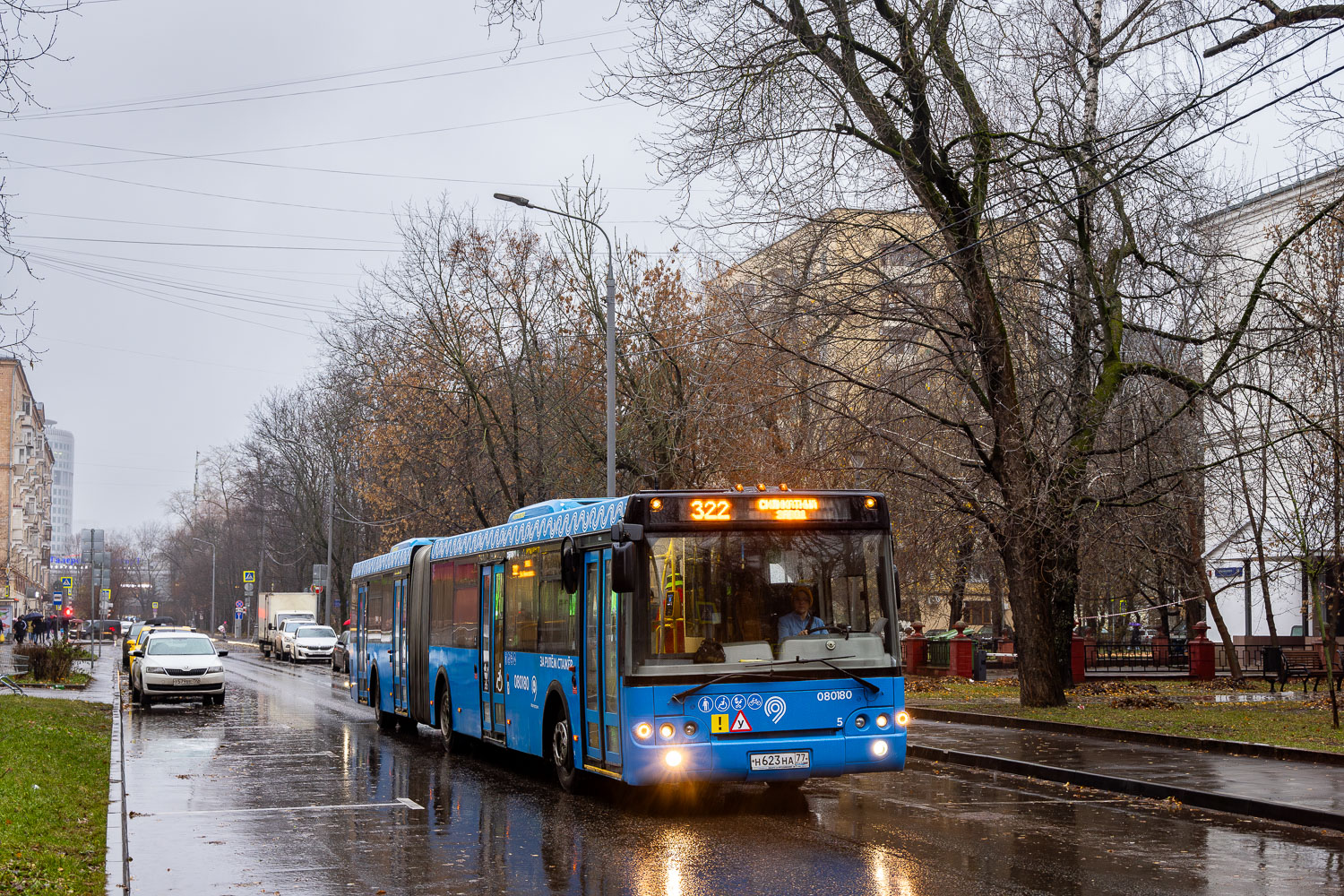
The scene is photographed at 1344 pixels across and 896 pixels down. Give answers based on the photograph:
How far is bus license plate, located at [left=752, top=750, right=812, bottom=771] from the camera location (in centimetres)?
1233

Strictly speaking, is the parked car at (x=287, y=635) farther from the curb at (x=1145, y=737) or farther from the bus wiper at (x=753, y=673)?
the bus wiper at (x=753, y=673)

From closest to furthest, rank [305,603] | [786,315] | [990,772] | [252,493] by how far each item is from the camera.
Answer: [990,772] < [786,315] < [305,603] < [252,493]

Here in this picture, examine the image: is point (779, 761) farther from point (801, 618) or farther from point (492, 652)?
point (492, 652)

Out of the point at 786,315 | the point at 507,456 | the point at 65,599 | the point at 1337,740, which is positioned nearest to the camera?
the point at 1337,740

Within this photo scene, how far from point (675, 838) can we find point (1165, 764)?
7367 millimetres

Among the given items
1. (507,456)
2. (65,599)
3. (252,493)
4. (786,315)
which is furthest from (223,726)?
(252,493)

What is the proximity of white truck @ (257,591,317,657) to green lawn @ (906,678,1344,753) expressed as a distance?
123 ft

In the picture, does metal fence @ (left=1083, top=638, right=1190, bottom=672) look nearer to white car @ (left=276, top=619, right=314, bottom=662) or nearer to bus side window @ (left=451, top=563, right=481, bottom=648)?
bus side window @ (left=451, top=563, right=481, bottom=648)

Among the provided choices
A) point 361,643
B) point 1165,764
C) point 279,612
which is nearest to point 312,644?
point 279,612

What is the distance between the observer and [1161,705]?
24.5m

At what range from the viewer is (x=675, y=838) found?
1139 centimetres

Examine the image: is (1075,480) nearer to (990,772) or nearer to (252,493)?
(990,772)

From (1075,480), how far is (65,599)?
139 ft

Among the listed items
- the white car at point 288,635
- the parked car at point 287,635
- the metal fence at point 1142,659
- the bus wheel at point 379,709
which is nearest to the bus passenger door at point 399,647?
the bus wheel at point 379,709
